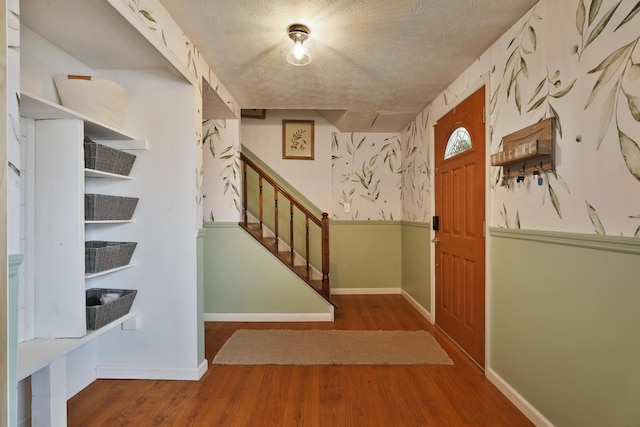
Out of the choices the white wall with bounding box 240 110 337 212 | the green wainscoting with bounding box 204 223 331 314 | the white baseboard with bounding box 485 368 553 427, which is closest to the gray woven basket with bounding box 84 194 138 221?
the green wainscoting with bounding box 204 223 331 314

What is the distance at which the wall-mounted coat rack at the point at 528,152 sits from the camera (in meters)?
1.46

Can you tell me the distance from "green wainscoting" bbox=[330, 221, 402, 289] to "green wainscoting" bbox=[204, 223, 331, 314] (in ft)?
3.55

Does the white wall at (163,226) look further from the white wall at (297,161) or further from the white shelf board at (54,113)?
the white wall at (297,161)

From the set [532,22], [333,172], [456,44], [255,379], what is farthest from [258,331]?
[532,22]

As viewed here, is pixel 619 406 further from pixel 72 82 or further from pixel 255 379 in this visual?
pixel 72 82

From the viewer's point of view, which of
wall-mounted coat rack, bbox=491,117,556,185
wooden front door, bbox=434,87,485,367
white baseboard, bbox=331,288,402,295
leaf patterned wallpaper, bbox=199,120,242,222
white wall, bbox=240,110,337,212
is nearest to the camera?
wall-mounted coat rack, bbox=491,117,556,185

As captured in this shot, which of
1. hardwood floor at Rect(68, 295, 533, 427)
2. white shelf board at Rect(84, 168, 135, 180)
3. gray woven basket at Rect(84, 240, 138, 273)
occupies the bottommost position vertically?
hardwood floor at Rect(68, 295, 533, 427)

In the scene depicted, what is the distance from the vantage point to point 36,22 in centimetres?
145

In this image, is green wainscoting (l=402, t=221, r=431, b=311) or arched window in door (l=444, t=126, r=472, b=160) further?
green wainscoting (l=402, t=221, r=431, b=311)

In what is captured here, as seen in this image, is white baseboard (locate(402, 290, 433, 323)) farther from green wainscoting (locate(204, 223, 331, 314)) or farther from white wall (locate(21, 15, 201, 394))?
white wall (locate(21, 15, 201, 394))

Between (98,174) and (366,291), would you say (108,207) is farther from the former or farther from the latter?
(366,291)

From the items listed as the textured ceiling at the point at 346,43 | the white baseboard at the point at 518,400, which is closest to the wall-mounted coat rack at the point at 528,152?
the textured ceiling at the point at 346,43

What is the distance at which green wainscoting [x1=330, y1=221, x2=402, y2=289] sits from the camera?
4129 mm

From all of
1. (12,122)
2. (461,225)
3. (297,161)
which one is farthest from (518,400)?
(297,161)
